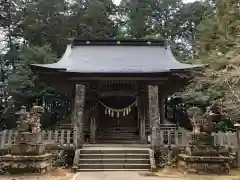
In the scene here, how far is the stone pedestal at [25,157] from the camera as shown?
877cm

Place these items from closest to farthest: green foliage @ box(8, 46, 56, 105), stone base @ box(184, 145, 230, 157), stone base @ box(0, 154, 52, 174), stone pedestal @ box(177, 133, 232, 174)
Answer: stone base @ box(0, 154, 52, 174) < stone pedestal @ box(177, 133, 232, 174) < stone base @ box(184, 145, 230, 157) < green foliage @ box(8, 46, 56, 105)

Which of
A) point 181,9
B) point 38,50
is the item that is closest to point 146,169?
point 38,50

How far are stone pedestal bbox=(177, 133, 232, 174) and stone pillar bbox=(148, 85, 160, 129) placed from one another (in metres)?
4.10

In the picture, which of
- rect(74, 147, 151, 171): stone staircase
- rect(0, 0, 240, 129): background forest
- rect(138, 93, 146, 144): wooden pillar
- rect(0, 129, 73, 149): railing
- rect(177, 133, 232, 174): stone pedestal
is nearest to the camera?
rect(177, 133, 232, 174): stone pedestal

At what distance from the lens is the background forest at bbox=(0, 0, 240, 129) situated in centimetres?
2395

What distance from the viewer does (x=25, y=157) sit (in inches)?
346

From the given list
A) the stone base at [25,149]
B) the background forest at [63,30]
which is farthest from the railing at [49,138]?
the background forest at [63,30]

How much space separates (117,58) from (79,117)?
245 inches

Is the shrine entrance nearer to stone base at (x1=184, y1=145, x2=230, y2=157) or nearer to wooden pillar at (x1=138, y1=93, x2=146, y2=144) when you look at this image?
wooden pillar at (x1=138, y1=93, x2=146, y2=144)

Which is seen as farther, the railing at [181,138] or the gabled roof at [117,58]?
the gabled roof at [117,58]

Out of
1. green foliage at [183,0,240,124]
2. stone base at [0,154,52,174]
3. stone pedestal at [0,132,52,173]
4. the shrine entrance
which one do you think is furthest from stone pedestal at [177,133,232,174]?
the shrine entrance

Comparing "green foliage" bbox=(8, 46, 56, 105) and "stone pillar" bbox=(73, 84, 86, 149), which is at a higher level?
"green foliage" bbox=(8, 46, 56, 105)

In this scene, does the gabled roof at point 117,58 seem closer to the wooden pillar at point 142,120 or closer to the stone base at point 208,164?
the wooden pillar at point 142,120

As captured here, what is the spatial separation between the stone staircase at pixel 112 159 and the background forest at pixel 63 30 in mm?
10190
